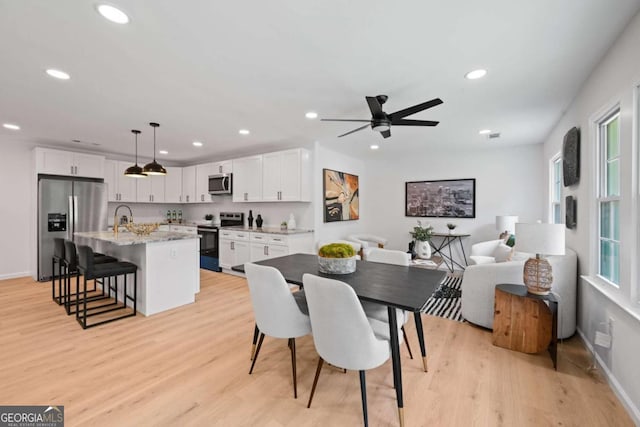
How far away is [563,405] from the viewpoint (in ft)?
6.17

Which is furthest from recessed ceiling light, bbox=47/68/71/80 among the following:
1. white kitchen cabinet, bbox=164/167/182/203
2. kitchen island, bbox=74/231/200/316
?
white kitchen cabinet, bbox=164/167/182/203

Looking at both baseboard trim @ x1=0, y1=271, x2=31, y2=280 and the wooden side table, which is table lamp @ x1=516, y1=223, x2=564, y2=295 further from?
baseboard trim @ x1=0, y1=271, x2=31, y2=280

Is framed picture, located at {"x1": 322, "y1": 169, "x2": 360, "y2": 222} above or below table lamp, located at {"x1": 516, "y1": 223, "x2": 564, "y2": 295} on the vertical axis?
above

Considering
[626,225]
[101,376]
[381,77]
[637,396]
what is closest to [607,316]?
[637,396]

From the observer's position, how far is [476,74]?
2436 mm

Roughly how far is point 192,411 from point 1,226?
5551mm

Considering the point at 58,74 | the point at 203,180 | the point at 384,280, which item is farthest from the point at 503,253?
the point at 203,180

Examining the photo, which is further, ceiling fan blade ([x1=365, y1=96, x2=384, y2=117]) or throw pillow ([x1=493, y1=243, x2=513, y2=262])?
throw pillow ([x1=493, y1=243, x2=513, y2=262])

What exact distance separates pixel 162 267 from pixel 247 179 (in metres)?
2.53

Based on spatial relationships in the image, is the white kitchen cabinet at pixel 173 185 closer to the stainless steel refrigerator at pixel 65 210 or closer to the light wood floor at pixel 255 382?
the stainless steel refrigerator at pixel 65 210

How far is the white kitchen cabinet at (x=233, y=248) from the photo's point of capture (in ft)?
17.0

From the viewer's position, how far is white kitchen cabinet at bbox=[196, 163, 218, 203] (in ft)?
20.5

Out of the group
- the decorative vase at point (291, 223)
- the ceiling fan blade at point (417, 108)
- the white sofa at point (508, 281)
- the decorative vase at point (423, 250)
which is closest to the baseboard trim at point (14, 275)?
the decorative vase at point (291, 223)

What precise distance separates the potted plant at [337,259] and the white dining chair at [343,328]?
54 cm
